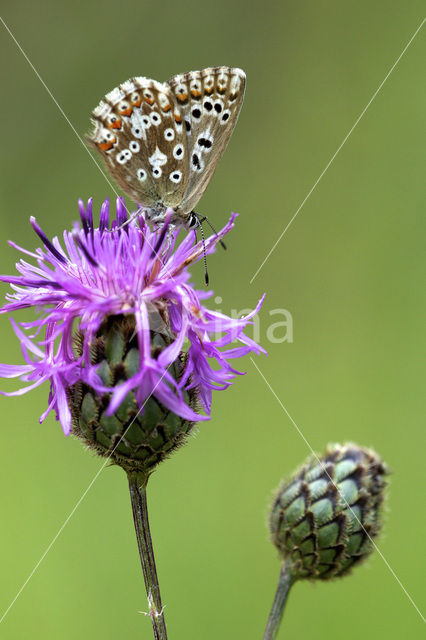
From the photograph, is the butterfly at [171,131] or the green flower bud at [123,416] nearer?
the green flower bud at [123,416]

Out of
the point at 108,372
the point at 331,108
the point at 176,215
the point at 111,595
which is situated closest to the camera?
the point at 108,372

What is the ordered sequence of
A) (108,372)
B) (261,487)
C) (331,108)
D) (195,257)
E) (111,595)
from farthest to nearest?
(331,108), (261,487), (111,595), (195,257), (108,372)

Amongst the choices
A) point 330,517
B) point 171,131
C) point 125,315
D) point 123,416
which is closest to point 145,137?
point 171,131

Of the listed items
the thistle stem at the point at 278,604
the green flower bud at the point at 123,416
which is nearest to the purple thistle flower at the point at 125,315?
the green flower bud at the point at 123,416

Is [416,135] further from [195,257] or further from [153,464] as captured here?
[153,464]

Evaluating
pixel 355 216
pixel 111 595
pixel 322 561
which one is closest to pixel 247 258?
pixel 355 216

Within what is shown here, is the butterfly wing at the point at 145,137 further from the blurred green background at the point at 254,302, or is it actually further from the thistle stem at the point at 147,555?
the blurred green background at the point at 254,302

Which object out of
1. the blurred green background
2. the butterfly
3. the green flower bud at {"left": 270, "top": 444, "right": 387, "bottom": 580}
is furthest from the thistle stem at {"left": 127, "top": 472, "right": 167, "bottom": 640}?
the blurred green background
